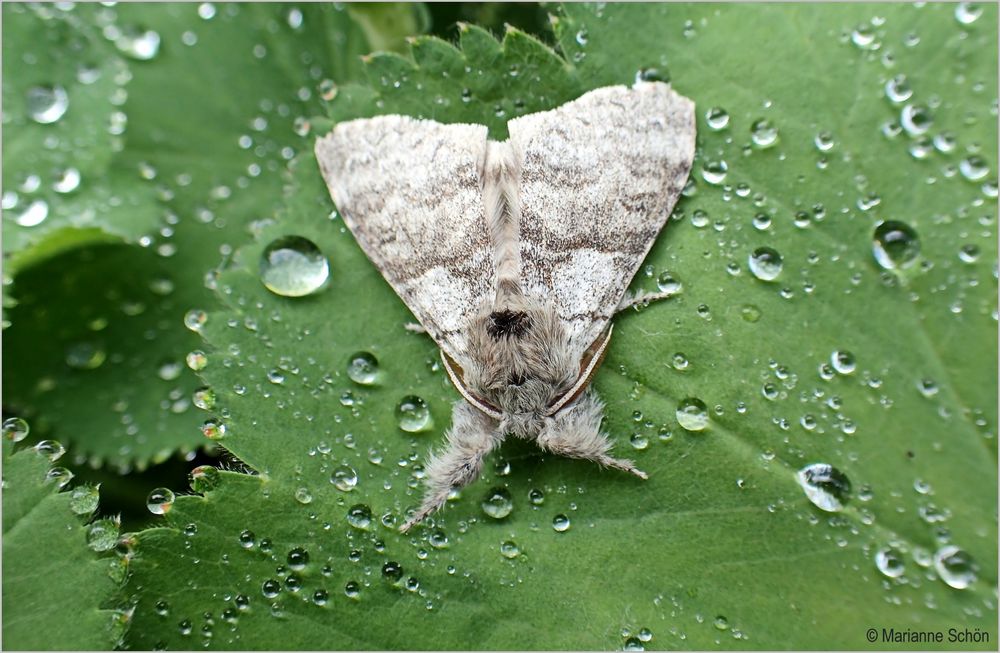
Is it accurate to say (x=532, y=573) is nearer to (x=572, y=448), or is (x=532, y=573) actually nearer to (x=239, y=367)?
(x=572, y=448)

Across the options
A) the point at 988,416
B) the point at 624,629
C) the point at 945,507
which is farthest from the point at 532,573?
the point at 988,416

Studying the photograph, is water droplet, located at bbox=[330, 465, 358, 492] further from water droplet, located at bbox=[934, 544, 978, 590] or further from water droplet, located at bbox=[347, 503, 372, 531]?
water droplet, located at bbox=[934, 544, 978, 590]

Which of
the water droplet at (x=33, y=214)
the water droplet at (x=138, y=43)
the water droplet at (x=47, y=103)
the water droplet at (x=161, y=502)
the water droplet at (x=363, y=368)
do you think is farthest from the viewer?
the water droplet at (x=138, y=43)

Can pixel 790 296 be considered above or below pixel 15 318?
above

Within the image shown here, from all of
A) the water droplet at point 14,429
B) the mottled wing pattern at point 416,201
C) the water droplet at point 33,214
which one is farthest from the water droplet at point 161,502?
the water droplet at point 33,214

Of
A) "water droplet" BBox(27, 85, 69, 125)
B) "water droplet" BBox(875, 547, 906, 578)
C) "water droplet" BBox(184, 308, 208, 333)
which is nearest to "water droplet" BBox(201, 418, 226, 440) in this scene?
"water droplet" BBox(184, 308, 208, 333)

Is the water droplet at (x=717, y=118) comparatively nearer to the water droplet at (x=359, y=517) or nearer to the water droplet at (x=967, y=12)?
the water droplet at (x=967, y=12)

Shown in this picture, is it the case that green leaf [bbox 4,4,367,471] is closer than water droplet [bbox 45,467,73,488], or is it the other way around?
water droplet [bbox 45,467,73,488]
